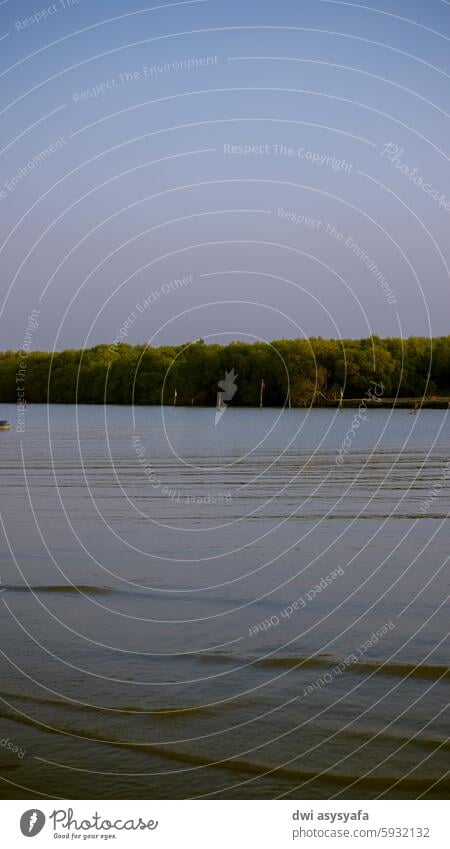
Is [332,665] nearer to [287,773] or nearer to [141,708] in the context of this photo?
[141,708]

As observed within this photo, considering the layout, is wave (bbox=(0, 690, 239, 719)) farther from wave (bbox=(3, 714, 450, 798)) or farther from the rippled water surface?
wave (bbox=(3, 714, 450, 798))

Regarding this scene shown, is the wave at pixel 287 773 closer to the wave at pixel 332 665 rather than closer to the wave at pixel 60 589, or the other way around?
the wave at pixel 332 665

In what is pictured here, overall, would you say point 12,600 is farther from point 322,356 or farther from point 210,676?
point 322,356

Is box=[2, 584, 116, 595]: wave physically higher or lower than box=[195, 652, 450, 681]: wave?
lower

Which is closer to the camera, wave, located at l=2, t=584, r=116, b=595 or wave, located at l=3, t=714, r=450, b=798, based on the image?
wave, located at l=3, t=714, r=450, b=798

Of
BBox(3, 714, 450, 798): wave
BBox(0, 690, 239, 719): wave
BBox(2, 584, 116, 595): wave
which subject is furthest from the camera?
BBox(2, 584, 116, 595): wave

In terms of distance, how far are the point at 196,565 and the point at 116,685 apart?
9.84 meters

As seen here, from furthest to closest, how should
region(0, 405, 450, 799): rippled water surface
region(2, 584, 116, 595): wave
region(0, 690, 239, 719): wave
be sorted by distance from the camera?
region(2, 584, 116, 595): wave < region(0, 690, 239, 719): wave < region(0, 405, 450, 799): rippled water surface

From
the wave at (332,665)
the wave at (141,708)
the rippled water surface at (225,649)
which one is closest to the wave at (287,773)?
the rippled water surface at (225,649)

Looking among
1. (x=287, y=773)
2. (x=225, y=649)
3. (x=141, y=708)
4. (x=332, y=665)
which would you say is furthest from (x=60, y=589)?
(x=287, y=773)

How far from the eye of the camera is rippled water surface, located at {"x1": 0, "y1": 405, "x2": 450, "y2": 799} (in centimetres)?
1088

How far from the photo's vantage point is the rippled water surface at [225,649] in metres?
10.9

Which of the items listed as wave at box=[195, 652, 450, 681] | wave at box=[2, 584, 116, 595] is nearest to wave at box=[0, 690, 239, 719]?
wave at box=[195, 652, 450, 681]

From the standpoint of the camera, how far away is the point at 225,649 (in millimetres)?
15664
